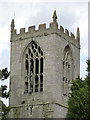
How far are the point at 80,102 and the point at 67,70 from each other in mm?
8089

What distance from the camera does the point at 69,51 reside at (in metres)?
50.1

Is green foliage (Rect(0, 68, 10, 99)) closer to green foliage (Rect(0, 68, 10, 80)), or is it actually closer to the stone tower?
green foliage (Rect(0, 68, 10, 80))

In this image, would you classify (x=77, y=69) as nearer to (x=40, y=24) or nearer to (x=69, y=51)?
(x=69, y=51)

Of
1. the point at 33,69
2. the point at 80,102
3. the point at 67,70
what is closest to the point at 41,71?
the point at 33,69

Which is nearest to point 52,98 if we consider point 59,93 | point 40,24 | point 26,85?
point 59,93

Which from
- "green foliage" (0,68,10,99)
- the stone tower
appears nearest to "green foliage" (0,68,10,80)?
"green foliage" (0,68,10,99)

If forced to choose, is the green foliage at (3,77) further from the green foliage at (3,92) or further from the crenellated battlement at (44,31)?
the crenellated battlement at (44,31)

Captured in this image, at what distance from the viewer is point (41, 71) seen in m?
47.4

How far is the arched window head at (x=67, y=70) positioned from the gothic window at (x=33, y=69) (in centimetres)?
261

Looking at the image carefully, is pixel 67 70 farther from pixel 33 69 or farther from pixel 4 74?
pixel 4 74

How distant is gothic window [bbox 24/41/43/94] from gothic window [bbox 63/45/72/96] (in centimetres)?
261

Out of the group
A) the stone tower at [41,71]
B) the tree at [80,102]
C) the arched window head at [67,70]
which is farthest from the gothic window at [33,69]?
the tree at [80,102]

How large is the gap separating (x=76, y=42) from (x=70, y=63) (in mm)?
2950

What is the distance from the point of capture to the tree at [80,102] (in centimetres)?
4106
